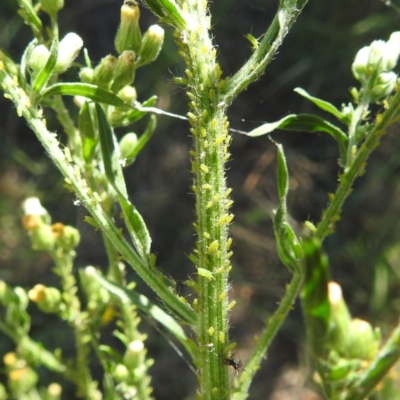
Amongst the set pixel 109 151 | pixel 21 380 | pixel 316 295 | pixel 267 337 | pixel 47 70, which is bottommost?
pixel 21 380

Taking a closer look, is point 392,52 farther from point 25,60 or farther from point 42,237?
point 42,237

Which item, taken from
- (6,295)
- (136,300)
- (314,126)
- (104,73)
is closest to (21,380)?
(6,295)

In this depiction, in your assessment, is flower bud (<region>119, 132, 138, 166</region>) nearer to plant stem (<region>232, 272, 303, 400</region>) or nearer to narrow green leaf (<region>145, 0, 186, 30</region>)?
narrow green leaf (<region>145, 0, 186, 30</region>)

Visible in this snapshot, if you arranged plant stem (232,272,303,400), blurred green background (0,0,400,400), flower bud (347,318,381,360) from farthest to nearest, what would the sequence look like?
blurred green background (0,0,400,400)
plant stem (232,272,303,400)
flower bud (347,318,381,360)

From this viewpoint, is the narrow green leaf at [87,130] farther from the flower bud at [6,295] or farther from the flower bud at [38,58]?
the flower bud at [6,295]

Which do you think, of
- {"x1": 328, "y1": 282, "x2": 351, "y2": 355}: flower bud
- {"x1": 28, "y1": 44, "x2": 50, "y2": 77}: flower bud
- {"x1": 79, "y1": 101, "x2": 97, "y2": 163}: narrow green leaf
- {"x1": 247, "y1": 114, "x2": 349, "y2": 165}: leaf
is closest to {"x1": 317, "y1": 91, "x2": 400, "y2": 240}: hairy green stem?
{"x1": 247, "y1": 114, "x2": 349, "y2": 165}: leaf

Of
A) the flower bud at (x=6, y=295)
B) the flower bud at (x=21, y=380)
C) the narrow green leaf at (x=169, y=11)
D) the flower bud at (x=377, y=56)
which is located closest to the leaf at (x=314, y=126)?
the flower bud at (x=377, y=56)
